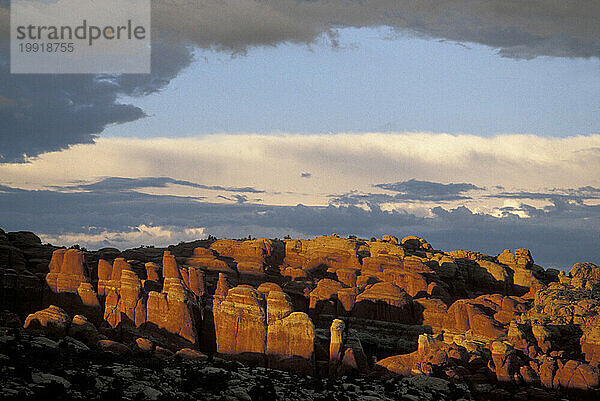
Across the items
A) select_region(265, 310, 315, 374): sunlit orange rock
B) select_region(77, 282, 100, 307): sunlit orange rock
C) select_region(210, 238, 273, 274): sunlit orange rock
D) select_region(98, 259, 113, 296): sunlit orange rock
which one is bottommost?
select_region(265, 310, 315, 374): sunlit orange rock

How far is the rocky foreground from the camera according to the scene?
56594 mm

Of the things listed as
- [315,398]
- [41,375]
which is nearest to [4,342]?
[41,375]

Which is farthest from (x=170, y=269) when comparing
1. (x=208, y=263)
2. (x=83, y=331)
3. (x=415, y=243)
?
(x=415, y=243)

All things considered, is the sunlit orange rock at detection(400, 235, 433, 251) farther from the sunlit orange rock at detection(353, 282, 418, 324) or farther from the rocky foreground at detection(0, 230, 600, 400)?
the sunlit orange rock at detection(353, 282, 418, 324)

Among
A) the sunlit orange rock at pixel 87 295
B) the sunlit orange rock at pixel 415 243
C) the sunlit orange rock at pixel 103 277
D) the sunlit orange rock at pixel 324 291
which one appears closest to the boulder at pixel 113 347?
the sunlit orange rock at pixel 87 295

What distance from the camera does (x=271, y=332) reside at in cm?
8244

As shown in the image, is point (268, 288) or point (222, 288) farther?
point (222, 288)

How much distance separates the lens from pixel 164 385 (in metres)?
53.1

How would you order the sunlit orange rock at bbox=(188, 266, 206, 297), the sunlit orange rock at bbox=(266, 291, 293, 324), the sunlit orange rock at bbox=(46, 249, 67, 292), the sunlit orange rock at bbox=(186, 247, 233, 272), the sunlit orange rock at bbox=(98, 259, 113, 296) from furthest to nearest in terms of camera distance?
the sunlit orange rock at bbox=(186, 247, 233, 272), the sunlit orange rock at bbox=(188, 266, 206, 297), the sunlit orange rock at bbox=(98, 259, 113, 296), the sunlit orange rock at bbox=(46, 249, 67, 292), the sunlit orange rock at bbox=(266, 291, 293, 324)

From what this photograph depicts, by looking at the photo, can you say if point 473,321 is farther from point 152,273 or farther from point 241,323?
point 152,273

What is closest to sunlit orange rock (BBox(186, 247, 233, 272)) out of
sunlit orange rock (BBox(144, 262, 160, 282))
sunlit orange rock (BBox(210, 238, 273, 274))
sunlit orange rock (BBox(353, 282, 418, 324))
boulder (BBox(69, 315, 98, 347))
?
sunlit orange rock (BBox(210, 238, 273, 274))

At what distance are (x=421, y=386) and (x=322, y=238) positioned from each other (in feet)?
280

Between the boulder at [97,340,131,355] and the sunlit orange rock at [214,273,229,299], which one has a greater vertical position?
the sunlit orange rock at [214,273,229,299]

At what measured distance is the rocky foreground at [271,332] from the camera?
56.6m
